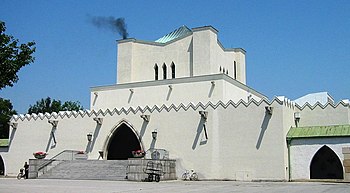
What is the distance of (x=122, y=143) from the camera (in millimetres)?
33656

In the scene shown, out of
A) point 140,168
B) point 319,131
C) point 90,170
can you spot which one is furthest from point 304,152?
point 90,170

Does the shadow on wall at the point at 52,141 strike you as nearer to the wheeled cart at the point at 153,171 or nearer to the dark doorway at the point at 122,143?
the dark doorway at the point at 122,143

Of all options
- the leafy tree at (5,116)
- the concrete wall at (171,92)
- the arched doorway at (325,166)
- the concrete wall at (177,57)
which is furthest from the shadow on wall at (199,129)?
the leafy tree at (5,116)

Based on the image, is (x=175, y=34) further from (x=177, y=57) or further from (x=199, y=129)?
(x=199, y=129)

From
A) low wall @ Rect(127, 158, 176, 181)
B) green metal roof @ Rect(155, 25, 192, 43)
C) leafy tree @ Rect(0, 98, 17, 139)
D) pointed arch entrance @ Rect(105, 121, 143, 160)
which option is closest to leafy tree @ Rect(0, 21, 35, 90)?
low wall @ Rect(127, 158, 176, 181)

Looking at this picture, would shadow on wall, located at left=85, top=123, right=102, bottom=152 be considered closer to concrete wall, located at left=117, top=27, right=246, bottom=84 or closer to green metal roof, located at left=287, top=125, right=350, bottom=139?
concrete wall, located at left=117, top=27, right=246, bottom=84

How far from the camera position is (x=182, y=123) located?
28609mm

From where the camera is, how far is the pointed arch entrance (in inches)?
1224

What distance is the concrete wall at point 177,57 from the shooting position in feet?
111

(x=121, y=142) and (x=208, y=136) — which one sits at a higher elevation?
(x=208, y=136)

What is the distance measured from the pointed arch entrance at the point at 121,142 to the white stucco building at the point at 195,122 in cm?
A: 8

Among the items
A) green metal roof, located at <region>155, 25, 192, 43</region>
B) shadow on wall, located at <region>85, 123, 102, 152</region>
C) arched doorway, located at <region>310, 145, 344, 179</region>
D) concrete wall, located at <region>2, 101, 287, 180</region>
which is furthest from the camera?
green metal roof, located at <region>155, 25, 192, 43</region>

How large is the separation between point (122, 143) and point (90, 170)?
629cm

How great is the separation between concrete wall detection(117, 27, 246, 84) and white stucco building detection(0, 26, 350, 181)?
8 centimetres
